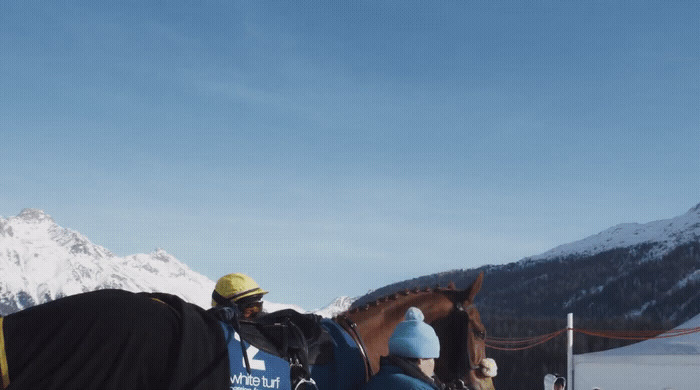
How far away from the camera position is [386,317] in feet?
14.2

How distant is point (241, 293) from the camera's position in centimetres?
440

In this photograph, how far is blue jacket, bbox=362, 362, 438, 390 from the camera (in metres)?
2.98

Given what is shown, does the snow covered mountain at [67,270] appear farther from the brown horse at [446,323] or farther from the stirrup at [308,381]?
the stirrup at [308,381]

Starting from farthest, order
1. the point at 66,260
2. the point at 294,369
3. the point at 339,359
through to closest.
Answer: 1. the point at 66,260
2. the point at 339,359
3. the point at 294,369

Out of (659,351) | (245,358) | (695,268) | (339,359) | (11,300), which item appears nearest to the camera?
(245,358)

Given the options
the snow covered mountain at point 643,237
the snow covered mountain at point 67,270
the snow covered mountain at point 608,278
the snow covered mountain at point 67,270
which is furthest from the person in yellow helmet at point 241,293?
the snow covered mountain at point 67,270

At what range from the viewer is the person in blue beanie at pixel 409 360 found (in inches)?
120

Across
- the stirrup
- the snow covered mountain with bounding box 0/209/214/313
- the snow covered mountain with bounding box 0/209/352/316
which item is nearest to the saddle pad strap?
the stirrup

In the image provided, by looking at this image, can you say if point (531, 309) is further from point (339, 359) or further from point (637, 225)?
point (339, 359)

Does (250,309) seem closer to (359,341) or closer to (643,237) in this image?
(359,341)

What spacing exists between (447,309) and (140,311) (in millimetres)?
2333

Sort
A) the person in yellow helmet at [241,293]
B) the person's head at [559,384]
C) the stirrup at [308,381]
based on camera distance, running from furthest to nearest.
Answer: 1. the person's head at [559,384]
2. the person in yellow helmet at [241,293]
3. the stirrup at [308,381]

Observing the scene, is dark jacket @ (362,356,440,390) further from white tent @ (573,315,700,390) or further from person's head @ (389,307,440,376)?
white tent @ (573,315,700,390)

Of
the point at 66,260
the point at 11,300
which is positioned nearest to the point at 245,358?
the point at 11,300
